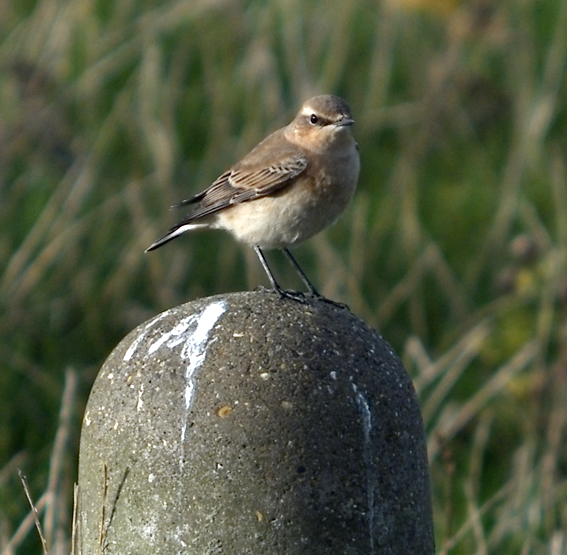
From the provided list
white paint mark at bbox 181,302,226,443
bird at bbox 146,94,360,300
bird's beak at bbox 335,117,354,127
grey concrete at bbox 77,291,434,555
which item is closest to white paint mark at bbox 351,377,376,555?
grey concrete at bbox 77,291,434,555

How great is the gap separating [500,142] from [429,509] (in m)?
6.91

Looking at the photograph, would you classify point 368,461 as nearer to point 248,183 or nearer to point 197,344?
point 197,344

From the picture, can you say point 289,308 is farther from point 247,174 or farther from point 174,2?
point 174,2

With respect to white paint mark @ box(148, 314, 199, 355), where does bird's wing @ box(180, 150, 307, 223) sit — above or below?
below

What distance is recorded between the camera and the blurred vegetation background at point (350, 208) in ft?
22.4

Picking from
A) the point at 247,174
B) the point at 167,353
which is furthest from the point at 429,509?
the point at 247,174

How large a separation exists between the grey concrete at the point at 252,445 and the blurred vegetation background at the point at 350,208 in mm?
2123

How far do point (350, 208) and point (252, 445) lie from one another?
599 centimetres

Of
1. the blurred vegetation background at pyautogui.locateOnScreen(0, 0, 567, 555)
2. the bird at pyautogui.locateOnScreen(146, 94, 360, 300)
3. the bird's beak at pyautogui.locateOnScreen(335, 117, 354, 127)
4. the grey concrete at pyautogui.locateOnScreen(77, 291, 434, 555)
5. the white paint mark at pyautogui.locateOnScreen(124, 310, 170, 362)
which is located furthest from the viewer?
the blurred vegetation background at pyautogui.locateOnScreen(0, 0, 567, 555)

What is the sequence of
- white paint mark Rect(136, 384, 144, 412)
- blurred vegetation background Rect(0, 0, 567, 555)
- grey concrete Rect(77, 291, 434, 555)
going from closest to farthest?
grey concrete Rect(77, 291, 434, 555) < white paint mark Rect(136, 384, 144, 412) < blurred vegetation background Rect(0, 0, 567, 555)

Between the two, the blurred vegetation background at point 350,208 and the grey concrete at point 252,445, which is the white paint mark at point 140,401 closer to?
the grey concrete at point 252,445

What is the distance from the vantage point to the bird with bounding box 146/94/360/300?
523 cm

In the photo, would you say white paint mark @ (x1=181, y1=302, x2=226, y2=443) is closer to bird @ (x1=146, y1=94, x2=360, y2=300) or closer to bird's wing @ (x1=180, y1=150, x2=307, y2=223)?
bird @ (x1=146, y1=94, x2=360, y2=300)

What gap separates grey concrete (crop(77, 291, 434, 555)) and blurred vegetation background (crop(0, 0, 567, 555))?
212 cm
